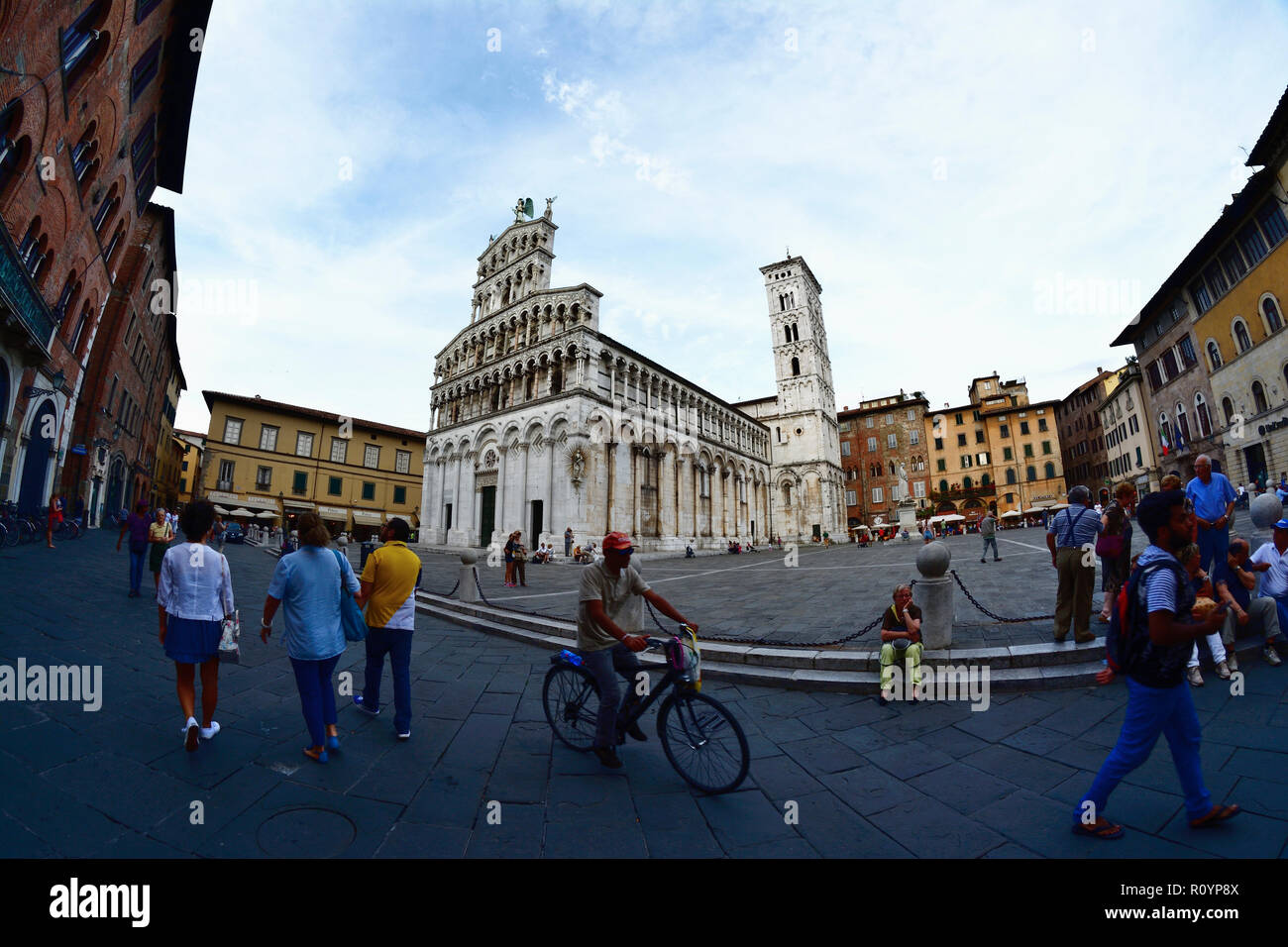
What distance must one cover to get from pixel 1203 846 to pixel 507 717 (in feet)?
14.7

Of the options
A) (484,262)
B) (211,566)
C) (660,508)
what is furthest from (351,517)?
(211,566)

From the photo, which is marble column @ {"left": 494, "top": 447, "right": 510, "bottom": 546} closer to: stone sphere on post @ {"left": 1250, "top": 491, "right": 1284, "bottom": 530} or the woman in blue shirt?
the woman in blue shirt

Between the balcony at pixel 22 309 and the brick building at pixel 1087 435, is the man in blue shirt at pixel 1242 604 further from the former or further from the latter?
the brick building at pixel 1087 435

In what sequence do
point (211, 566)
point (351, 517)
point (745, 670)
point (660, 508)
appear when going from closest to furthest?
1. point (211, 566)
2. point (745, 670)
3. point (660, 508)
4. point (351, 517)

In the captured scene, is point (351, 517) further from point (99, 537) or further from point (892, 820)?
point (892, 820)

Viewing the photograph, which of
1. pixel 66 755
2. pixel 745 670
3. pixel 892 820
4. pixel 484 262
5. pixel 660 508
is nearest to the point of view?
pixel 892 820

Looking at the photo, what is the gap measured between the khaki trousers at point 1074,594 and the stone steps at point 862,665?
16 cm

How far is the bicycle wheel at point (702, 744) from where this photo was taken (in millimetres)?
3107

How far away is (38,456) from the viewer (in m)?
15.5

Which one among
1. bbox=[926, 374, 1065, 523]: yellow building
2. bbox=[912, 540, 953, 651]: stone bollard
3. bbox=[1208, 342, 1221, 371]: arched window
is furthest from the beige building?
bbox=[912, 540, 953, 651]: stone bollard

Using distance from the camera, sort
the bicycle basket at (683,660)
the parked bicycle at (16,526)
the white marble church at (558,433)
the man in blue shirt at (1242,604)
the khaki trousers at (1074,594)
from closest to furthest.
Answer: the bicycle basket at (683,660)
the man in blue shirt at (1242,604)
the khaki trousers at (1074,594)
the parked bicycle at (16,526)
the white marble church at (558,433)

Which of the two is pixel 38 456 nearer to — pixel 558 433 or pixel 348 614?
pixel 558 433

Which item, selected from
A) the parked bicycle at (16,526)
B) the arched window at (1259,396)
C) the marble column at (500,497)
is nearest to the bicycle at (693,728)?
the parked bicycle at (16,526)

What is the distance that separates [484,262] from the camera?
116 feet
